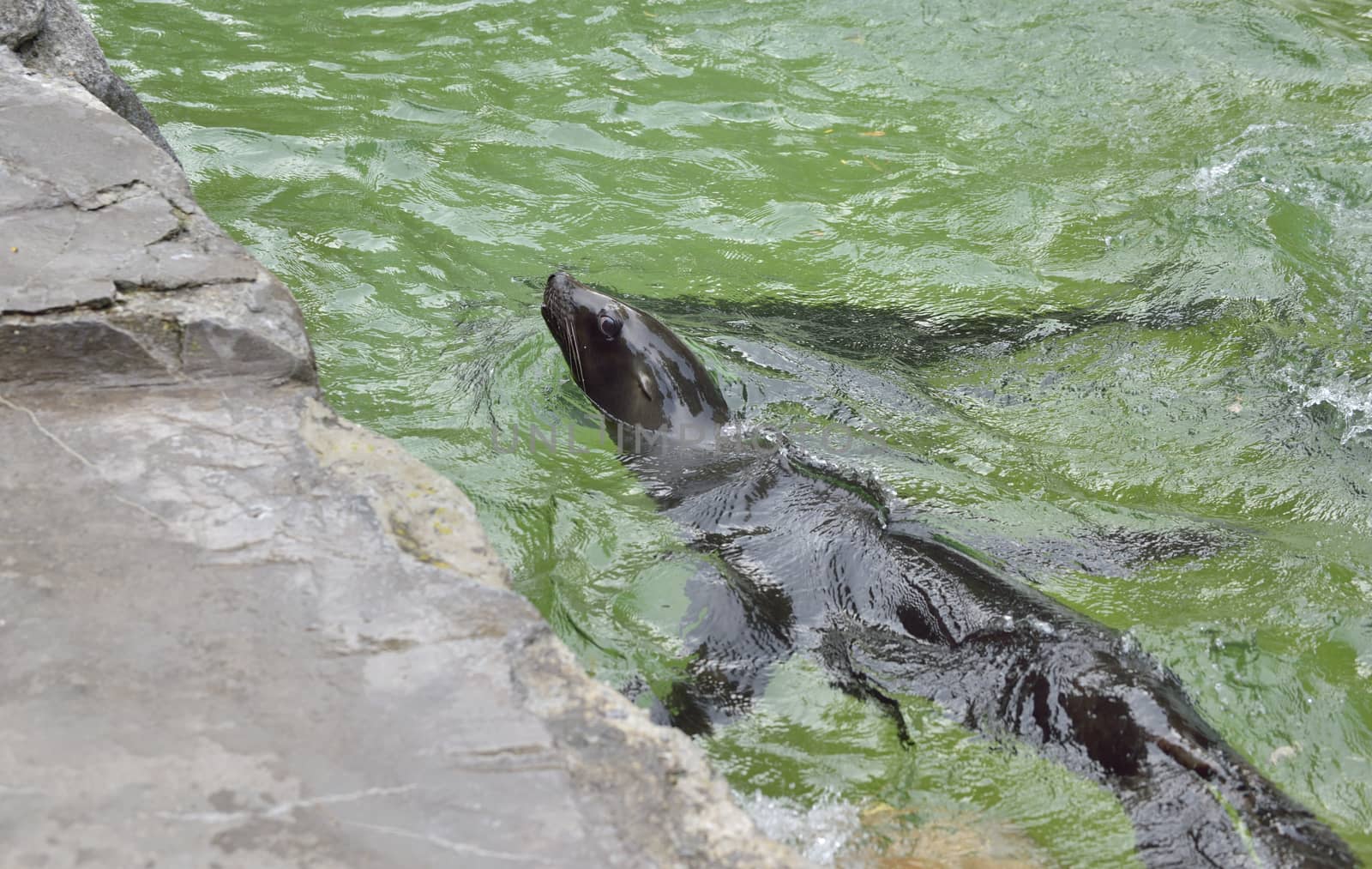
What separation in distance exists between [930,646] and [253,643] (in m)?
2.13

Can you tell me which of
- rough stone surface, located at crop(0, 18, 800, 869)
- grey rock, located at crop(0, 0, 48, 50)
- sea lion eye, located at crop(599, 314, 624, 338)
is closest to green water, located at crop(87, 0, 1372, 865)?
sea lion eye, located at crop(599, 314, 624, 338)

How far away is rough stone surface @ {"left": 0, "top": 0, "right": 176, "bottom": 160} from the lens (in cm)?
490

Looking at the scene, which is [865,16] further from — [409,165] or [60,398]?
[60,398]

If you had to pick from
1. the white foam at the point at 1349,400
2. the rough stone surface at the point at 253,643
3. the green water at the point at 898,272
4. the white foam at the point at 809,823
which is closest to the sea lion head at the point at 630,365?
the green water at the point at 898,272

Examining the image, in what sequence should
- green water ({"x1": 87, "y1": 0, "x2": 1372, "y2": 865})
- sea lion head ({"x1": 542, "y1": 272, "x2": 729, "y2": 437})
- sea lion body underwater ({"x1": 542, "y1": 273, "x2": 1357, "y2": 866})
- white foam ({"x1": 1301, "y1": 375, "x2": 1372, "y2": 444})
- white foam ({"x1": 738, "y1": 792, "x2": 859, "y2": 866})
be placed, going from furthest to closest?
white foam ({"x1": 1301, "y1": 375, "x2": 1372, "y2": 444})
sea lion head ({"x1": 542, "y1": 272, "x2": 729, "y2": 437})
green water ({"x1": 87, "y1": 0, "x2": 1372, "y2": 865})
sea lion body underwater ({"x1": 542, "y1": 273, "x2": 1357, "y2": 866})
white foam ({"x1": 738, "y1": 792, "x2": 859, "y2": 866})

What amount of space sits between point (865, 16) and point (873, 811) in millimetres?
7641

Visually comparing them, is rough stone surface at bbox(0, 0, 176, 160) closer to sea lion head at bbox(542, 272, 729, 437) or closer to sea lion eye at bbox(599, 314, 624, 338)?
sea lion head at bbox(542, 272, 729, 437)

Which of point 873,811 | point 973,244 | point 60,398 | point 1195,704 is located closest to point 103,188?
point 60,398

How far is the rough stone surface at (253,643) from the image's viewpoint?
199cm

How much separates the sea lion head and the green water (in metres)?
0.17

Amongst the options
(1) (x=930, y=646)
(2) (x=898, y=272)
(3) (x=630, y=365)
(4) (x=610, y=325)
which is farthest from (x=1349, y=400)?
(4) (x=610, y=325)

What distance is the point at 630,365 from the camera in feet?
16.8

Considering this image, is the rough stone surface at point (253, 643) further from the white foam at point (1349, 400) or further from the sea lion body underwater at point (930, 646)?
the white foam at point (1349, 400)

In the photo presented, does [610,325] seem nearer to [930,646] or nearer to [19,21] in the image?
[930,646]
